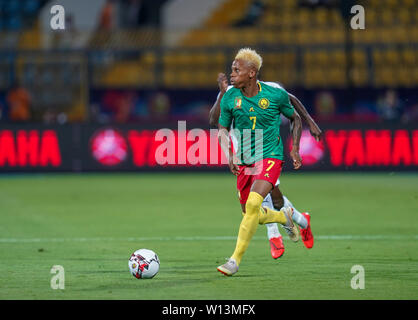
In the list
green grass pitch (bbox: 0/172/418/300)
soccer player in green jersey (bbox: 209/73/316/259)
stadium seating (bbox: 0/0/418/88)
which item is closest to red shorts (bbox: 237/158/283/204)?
soccer player in green jersey (bbox: 209/73/316/259)

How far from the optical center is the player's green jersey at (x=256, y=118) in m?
8.61

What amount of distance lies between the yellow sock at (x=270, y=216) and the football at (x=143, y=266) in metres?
1.16

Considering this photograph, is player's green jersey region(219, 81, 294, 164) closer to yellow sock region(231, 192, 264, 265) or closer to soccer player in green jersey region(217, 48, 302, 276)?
soccer player in green jersey region(217, 48, 302, 276)

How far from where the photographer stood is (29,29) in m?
30.1

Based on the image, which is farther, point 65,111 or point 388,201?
point 65,111

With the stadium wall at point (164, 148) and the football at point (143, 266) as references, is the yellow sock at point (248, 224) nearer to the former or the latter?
the football at point (143, 266)

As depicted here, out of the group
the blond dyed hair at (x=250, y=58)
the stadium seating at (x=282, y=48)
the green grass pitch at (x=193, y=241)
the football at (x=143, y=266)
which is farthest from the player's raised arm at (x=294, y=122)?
the stadium seating at (x=282, y=48)

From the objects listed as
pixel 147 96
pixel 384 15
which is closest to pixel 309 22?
pixel 384 15

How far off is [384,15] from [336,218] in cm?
1781

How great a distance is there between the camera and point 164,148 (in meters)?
23.4

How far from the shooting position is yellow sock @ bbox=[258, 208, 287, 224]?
8706mm

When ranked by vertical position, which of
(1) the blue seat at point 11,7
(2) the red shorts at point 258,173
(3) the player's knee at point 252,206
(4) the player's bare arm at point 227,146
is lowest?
(3) the player's knee at point 252,206

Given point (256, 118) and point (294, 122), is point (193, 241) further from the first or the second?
point (256, 118)
